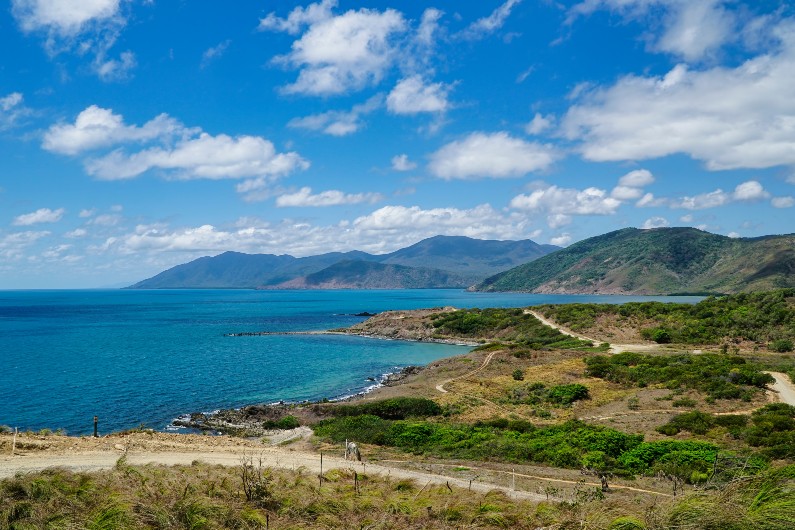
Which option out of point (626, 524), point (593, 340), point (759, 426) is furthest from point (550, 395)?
point (593, 340)

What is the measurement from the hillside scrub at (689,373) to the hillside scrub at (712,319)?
751 inches

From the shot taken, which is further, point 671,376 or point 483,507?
point 671,376

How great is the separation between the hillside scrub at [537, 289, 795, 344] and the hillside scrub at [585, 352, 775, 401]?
62.6 feet

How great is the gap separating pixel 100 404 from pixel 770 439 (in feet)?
167

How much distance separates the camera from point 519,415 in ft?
127

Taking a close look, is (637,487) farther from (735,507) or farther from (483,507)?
(735,507)

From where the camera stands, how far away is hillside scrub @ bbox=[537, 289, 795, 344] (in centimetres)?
6919

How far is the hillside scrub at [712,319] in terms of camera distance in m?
69.2

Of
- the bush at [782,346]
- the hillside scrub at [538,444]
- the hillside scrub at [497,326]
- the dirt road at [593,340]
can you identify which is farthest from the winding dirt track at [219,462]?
the hillside scrub at [497,326]

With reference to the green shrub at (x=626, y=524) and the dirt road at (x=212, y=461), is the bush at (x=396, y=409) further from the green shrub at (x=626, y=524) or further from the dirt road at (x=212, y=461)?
the green shrub at (x=626, y=524)

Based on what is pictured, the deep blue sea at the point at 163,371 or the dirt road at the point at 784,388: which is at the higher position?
the dirt road at the point at 784,388

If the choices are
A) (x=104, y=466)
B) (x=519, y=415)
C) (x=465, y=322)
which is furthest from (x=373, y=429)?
(x=465, y=322)

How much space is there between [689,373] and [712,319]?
39885 millimetres

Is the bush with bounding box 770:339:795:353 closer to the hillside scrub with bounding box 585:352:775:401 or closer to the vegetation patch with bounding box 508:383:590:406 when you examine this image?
the hillside scrub with bounding box 585:352:775:401
